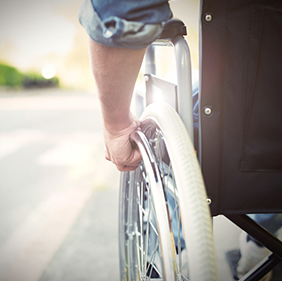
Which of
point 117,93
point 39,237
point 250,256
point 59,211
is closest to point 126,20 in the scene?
point 117,93

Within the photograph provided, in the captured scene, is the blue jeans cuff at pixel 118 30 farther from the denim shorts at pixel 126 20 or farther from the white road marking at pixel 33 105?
the white road marking at pixel 33 105

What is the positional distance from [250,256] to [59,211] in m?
0.93

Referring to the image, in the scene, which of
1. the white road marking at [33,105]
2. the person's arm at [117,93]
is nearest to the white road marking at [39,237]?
the person's arm at [117,93]

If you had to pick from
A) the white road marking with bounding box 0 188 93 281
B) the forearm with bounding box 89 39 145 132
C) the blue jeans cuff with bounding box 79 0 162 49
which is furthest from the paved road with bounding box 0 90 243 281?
the blue jeans cuff with bounding box 79 0 162 49

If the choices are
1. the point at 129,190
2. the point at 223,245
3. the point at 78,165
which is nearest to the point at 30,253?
the point at 129,190

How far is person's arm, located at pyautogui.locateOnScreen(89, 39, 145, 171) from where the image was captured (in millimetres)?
454

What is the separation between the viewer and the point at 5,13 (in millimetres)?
3379

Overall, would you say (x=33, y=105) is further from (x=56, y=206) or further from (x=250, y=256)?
(x=250, y=256)

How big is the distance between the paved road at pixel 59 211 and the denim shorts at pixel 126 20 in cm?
92

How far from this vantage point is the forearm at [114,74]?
45 cm

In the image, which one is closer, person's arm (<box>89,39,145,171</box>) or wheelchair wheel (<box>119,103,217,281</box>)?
wheelchair wheel (<box>119,103,217,281</box>)

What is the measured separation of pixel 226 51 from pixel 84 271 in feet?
3.09

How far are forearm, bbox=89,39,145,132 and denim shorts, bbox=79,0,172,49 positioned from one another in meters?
0.04

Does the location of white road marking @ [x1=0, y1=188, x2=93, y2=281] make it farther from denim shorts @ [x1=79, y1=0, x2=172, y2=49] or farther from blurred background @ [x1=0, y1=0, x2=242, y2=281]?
denim shorts @ [x1=79, y1=0, x2=172, y2=49]
